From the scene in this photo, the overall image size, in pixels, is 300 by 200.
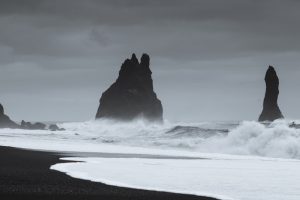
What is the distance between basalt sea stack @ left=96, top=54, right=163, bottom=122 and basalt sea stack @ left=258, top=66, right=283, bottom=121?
23.9 metres

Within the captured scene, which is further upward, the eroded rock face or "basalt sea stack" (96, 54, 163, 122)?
"basalt sea stack" (96, 54, 163, 122)

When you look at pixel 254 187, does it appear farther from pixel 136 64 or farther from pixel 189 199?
pixel 136 64

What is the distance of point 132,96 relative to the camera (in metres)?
128

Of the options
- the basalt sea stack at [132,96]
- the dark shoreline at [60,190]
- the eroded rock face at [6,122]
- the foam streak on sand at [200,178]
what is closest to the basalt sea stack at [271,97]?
the basalt sea stack at [132,96]

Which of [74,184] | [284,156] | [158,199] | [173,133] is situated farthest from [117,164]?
[173,133]

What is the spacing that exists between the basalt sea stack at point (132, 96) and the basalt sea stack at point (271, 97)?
78.3ft

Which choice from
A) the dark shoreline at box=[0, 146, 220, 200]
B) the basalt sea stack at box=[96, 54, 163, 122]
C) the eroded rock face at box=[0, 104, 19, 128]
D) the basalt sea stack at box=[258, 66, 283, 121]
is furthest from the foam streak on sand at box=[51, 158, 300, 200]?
the basalt sea stack at box=[96, 54, 163, 122]

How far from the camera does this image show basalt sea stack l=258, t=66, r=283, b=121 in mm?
114125

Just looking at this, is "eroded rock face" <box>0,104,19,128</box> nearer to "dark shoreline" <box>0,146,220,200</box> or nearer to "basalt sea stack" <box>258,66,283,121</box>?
"basalt sea stack" <box>258,66,283,121</box>

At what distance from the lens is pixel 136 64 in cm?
13250

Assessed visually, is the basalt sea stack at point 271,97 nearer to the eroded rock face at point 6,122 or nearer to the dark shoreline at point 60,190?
the eroded rock face at point 6,122

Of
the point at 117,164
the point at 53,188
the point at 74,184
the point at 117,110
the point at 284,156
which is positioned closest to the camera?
the point at 53,188

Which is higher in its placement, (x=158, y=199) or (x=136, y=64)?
(x=136, y=64)

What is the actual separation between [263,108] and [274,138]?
8008 cm
